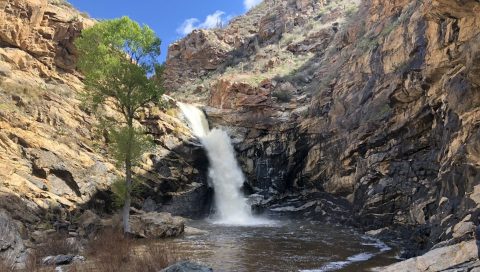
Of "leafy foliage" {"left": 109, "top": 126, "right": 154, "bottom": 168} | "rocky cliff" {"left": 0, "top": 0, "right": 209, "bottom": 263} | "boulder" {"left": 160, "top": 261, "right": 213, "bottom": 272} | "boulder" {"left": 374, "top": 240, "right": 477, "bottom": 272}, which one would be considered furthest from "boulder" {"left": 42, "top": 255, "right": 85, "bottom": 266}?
"boulder" {"left": 374, "top": 240, "right": 477, "bottom": 272}

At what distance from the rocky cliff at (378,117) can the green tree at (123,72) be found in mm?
12479

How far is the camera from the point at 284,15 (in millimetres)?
60125

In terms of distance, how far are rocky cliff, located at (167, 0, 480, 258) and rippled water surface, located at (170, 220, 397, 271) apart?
1817mm

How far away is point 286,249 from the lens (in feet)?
53.2

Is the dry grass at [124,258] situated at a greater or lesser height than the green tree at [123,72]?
lesser

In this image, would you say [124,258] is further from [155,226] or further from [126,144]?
[126,144]

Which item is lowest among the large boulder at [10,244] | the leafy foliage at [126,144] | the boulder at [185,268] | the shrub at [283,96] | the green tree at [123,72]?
the boulder at [185,268]

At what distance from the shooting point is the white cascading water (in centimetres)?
3114

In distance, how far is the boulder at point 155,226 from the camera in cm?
1975

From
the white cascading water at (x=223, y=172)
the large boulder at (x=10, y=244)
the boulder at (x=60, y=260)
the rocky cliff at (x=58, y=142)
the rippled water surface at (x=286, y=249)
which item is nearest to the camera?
the large boulder at (x=10, y=244)

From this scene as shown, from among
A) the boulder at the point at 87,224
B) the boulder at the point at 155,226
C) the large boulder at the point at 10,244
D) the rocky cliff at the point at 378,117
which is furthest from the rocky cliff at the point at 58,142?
the rocky cliff at the point at 378,117

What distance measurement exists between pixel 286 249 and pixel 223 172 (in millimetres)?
18190

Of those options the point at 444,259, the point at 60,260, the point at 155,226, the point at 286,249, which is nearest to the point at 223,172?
the point at 155,226

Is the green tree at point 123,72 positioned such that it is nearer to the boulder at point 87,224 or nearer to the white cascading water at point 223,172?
the boulder at point 87,224
